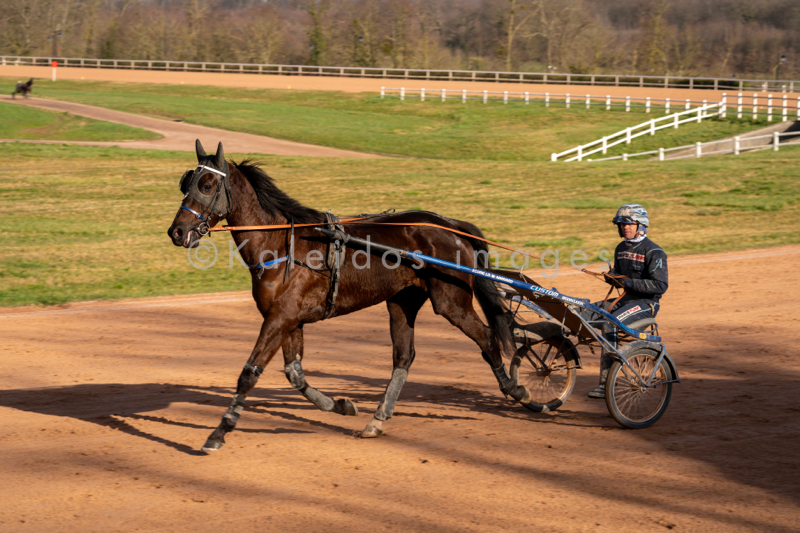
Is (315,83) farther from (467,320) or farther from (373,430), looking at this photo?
(373,430)

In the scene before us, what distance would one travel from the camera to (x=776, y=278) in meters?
12.2

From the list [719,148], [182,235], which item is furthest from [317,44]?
[182,235]

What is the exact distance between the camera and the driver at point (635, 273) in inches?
244

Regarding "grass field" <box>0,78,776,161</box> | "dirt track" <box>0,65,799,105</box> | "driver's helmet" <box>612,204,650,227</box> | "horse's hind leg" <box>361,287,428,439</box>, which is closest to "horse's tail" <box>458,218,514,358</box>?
"horse's hind leg" <box>361,287,428,439</box>

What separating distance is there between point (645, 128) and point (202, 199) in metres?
32.8

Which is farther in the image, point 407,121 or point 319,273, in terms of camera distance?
point 407,121

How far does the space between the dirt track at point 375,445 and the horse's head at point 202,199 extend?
5.05 feet

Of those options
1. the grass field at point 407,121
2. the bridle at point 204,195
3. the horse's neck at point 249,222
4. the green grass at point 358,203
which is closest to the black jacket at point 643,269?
the horse's neck at point 249,222

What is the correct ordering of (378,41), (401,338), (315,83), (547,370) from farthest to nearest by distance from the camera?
(378,41) < (315,83) < (547,370) < (401,338)

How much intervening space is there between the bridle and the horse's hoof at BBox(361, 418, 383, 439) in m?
1.85

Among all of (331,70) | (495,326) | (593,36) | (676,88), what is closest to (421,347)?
(495,326)

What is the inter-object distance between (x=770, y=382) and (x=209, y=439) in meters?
4.95

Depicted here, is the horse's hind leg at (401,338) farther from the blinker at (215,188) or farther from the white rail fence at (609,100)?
the white rail fence at (609,100)

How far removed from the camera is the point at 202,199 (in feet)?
18.4
